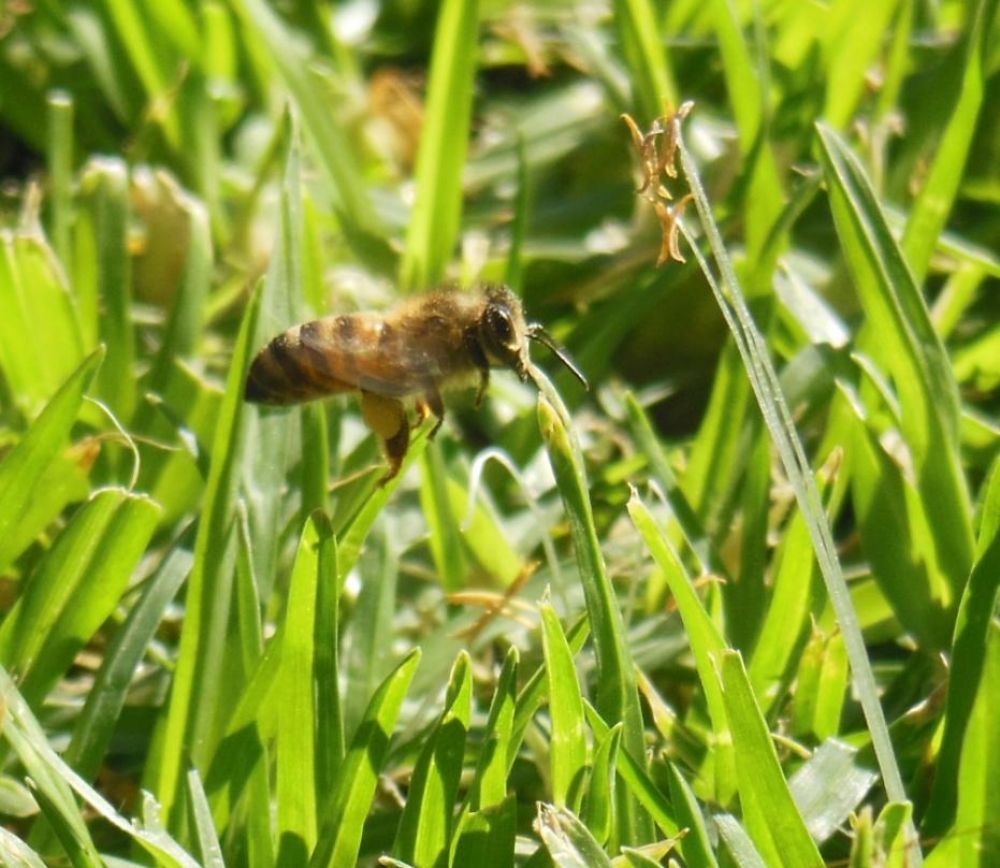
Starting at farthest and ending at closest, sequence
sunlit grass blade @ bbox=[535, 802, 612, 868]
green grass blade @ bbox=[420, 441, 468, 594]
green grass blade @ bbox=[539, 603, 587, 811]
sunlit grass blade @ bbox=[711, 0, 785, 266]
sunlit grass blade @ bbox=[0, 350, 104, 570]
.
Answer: sunlit grass blade @ bbox=[711, 0, 785, 266] < green grass blade @ bbox=[420, 441, 468, 594] < sunlit grass blade @ bbox=[0, 350, 104, 570] < green grass blade @ bbox=[539, 603, 587, 811] < sunlit grass blade @ bbox=[535, 802, 612, 868]

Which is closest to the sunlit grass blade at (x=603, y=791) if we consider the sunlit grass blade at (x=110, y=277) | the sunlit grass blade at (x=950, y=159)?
the sunlit grass blade at (x=950, y=159)

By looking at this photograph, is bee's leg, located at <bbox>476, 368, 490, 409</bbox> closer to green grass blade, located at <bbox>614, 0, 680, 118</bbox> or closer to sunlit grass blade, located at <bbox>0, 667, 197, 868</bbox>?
green grass blade, located at <bbox>614, 0, 680, 118</bbox>

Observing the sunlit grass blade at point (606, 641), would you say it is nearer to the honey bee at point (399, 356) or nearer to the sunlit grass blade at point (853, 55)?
the honey bee at point (399, 356)

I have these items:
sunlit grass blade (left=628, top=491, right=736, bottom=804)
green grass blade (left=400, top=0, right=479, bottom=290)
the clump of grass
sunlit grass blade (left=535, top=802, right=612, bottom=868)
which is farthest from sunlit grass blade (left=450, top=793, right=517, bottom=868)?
green grass blade (left=400, top=0, right=479, bottom=290)

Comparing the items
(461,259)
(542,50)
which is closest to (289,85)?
(461,259)

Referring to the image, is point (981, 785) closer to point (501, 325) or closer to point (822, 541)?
point (822, 541)

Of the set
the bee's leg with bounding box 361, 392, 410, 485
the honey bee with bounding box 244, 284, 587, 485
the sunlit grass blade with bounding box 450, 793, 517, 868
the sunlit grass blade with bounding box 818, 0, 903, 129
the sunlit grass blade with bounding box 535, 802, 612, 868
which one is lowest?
the sunlit grass blade with bounding box 450, 793, 517, 868

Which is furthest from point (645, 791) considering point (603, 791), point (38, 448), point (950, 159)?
point (950, 159)
